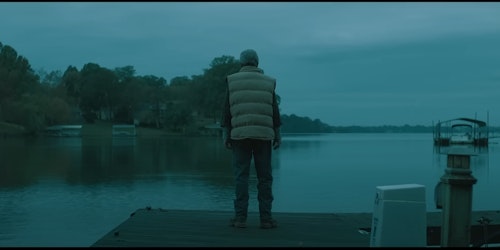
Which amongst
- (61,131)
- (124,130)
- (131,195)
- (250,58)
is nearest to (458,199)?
(250,58)

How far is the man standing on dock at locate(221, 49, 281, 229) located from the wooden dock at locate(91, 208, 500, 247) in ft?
1.14

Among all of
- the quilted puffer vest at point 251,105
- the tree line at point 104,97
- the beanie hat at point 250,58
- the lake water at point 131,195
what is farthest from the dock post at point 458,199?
the tree line at point 104,97

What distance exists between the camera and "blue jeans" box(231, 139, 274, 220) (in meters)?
6.52

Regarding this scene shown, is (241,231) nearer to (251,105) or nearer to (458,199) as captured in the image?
(251,105)

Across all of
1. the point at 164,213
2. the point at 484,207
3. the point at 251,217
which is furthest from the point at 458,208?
the point at 484,207

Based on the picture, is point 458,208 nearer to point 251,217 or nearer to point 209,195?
point 251,217

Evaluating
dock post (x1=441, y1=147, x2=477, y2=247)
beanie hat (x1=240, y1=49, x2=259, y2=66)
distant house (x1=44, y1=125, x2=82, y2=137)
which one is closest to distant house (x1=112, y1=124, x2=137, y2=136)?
distant house (x1=44, y1=125, x2=82, y2=137)

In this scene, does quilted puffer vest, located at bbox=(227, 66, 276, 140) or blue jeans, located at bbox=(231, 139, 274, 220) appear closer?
quilted puffer vest, located at bbox=(227, 66, 276, 140)

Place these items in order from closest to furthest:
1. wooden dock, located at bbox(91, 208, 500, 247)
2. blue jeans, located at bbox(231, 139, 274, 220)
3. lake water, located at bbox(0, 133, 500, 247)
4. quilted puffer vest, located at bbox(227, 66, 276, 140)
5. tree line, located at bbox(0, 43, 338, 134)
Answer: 1. wooden dock, located at bbox(91, 208, 500, 247)
2. quilted puffer vest, located at bbox(227, 66, 276, 140)
3. blue jeans, located at bbox(231, 139, 274, 220)
4. lake water, located at bbox(0, 133, 500, 247)
5. tree line, located at bbox(0, 43, 338, 134)

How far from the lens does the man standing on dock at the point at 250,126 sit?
6.38 meters

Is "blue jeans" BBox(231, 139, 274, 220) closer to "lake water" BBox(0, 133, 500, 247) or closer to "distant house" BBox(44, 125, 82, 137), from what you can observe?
"lake water" BBox(0, 133, 500, 247)

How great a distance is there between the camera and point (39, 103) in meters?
105

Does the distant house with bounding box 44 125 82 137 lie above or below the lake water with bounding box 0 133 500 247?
above

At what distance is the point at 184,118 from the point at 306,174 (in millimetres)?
99429
